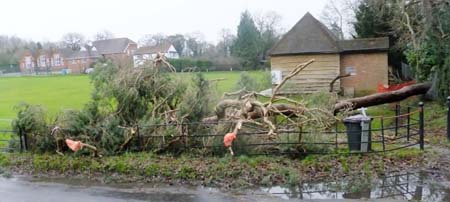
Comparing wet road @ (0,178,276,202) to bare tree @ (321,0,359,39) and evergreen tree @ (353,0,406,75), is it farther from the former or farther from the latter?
bare tree @ (321,0,359,39)

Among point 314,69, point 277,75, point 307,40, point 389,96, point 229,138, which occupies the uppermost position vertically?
point 307,40

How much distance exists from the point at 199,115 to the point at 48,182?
384 centimetres

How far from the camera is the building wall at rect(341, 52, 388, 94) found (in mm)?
23812

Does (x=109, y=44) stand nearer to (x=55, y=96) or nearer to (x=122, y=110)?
(x=55, y=96)

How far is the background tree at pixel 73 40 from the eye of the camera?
78.1 metres

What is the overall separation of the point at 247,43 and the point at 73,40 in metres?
45.9

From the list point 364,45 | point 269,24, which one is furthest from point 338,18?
point 364,45

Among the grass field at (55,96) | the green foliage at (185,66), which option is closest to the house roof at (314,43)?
the grass field at (55,96)

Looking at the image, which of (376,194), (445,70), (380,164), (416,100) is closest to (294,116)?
(380,164)

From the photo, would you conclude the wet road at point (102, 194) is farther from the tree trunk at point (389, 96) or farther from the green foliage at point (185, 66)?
the tree trunk at point (389, 96)

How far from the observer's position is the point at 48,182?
9.01 meters

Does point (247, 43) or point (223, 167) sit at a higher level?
point (247, 43)

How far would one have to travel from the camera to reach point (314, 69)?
24.0 m

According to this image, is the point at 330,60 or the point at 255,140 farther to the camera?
the point at 330,60
